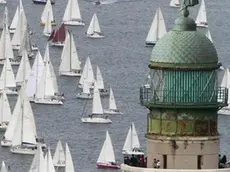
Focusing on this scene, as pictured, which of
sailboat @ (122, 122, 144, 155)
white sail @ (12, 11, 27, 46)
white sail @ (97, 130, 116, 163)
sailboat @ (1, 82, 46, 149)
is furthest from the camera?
white sail @ (12, 11, 27, 46)

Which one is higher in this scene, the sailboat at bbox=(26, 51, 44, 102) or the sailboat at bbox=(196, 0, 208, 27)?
the sailboat at bbox=(196, 0, 208, 27)

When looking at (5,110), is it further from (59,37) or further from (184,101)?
(184,101)

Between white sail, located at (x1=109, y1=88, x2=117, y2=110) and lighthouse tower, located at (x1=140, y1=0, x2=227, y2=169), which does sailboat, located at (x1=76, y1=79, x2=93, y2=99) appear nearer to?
white sail, located at (x1=109, y1=88, x2=117, y2=110)

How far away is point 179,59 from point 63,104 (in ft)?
264

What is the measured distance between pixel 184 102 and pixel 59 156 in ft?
202

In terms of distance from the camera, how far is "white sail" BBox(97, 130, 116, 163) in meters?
78.2

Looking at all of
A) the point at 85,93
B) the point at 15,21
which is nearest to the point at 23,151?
the point at 85,93

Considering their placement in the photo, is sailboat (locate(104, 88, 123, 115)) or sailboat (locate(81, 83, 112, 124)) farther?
sailboat (locate(104, 88, 123, 115))

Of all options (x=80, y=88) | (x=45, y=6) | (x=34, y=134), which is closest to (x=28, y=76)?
(x=80, y=88)

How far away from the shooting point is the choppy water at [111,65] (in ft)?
281

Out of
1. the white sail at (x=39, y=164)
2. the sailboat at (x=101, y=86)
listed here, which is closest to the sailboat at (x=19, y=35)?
the sailboat at (x=101, y=86)

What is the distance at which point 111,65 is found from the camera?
111000mm

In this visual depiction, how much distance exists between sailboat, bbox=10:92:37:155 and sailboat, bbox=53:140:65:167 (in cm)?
199

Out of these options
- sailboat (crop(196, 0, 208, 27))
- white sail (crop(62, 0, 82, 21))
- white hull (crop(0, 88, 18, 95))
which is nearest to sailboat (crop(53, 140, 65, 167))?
white hull (crop(0, 88, 18, 95))
